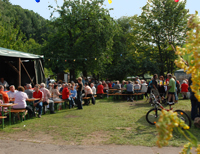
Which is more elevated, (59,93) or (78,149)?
(59,93)

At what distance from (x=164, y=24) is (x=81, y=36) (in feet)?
40.1

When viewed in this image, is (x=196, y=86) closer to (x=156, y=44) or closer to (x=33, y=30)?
(x=156, y=44)

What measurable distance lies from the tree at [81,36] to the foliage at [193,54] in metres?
22.9

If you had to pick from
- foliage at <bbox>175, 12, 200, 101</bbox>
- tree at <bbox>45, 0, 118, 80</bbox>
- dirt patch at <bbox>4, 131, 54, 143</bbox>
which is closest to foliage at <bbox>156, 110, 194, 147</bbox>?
foliage at <bbox>175, 12, 200, 101</bbox>

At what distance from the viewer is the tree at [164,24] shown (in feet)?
99.1

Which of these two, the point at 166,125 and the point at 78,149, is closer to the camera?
the point at 166,125

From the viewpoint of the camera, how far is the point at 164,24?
3052 cm

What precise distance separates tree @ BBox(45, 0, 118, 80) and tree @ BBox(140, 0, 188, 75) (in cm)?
810

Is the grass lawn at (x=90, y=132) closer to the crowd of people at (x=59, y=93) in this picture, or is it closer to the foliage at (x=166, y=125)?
the crowd of people at (x=59, y=93)

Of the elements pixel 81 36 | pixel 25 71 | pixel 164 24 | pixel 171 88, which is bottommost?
pixel 171 88

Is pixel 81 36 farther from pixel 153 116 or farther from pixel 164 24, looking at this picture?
pixel 153 116

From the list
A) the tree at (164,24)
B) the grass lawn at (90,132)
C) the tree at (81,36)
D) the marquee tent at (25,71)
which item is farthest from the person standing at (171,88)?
the tree at (164,24)

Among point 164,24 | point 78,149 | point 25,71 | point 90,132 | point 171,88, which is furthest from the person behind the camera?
point 164,24

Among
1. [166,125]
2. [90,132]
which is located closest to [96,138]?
[90,132]
